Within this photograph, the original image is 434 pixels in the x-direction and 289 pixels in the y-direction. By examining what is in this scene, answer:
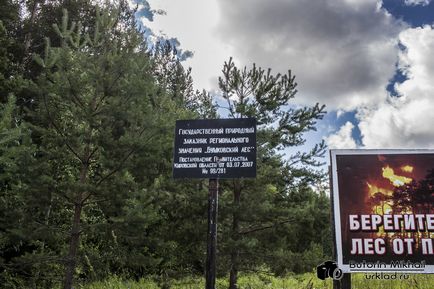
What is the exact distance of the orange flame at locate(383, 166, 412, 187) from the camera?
26.5ft

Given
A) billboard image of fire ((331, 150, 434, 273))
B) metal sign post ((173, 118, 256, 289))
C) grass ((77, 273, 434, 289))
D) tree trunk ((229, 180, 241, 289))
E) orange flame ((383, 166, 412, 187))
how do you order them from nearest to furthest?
billboard image of fire ((331, 150, 434, 273)) < orange flame ((383, 166, 412, 187)) < metal sign post ((173, 118, 256, 289)) < grass ((77, 273, 434, 289)) < tree trunk ((229, 180, 241, 289))

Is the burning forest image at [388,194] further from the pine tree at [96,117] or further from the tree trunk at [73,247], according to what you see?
the tree trunk at [73,247]

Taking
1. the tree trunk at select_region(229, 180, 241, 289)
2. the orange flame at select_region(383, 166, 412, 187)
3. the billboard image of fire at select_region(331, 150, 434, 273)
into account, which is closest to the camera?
the billboard image of fire at select_region(331, 150, 434, 273)

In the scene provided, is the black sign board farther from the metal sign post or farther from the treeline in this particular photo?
the treeline

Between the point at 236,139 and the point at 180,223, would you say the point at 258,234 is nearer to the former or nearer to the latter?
the point at 180,223

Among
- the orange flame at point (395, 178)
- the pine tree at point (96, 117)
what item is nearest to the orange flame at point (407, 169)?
the orange flame at point (395, 178)

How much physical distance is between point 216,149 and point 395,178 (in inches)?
143

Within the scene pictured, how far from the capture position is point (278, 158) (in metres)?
14.0

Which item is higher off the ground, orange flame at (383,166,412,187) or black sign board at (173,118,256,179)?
black sign board at (173,118,256,179)

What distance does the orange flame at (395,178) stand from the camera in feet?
26.5

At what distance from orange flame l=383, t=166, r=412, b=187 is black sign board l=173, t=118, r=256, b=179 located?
2.66 meters

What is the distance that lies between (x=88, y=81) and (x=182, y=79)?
22.0 meters

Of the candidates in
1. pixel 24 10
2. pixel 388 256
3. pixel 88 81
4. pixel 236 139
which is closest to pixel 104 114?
pixel 88 81

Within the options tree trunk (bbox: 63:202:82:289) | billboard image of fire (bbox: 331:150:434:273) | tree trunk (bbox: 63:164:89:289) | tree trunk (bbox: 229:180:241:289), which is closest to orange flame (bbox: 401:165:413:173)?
billboard image of fire (bbox: 331:150:434:273)
